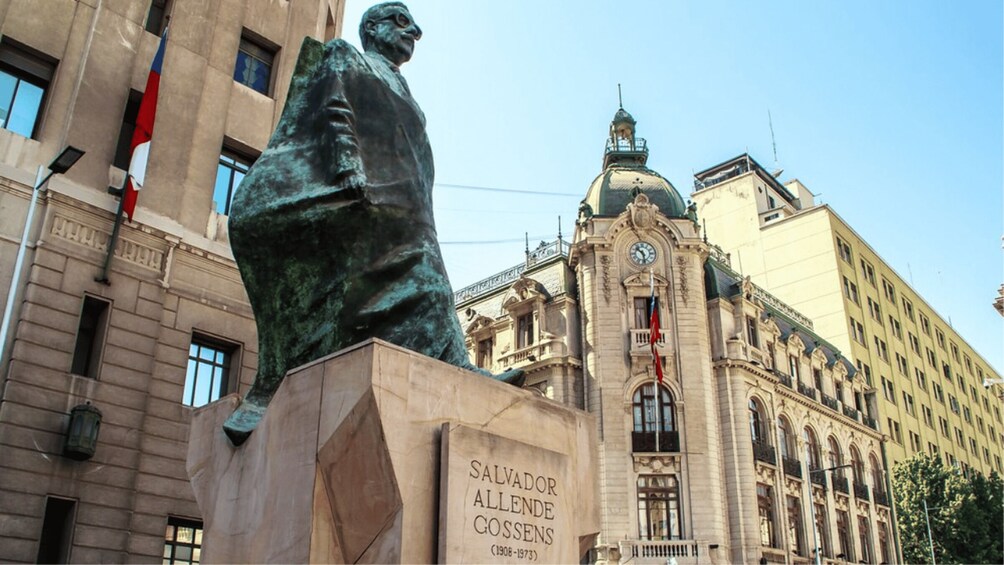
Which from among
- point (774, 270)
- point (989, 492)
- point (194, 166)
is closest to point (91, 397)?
point (194, 166)

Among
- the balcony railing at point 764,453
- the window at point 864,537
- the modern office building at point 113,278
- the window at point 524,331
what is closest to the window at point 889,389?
the window at point 864,537

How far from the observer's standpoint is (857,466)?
4862 centimetres

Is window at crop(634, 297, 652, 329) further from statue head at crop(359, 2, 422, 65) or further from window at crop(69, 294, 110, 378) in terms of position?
statue head at crop(359, 2, 422, 65)

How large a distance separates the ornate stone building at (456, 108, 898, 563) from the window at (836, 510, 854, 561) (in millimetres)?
104

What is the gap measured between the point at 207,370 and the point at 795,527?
104ft

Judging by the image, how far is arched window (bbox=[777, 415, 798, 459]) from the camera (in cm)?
4141

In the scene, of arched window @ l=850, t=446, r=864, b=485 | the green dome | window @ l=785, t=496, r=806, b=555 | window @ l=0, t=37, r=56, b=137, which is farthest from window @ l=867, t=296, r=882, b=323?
window @ l=0, t=37, r=56, b=137

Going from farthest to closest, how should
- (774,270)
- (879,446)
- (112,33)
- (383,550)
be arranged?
(774,270) → (879,446) → (112,33) → (383,550)

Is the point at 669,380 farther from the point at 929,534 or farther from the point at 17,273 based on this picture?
the point at 17,273

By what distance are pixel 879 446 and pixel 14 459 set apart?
49.9 m

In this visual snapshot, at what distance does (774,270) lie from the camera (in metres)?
60.2

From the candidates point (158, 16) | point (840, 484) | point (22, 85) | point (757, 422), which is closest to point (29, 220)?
point (22, 85)

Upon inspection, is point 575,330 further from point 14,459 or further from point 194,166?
point 14,459

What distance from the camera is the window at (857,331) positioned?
55938 mm
